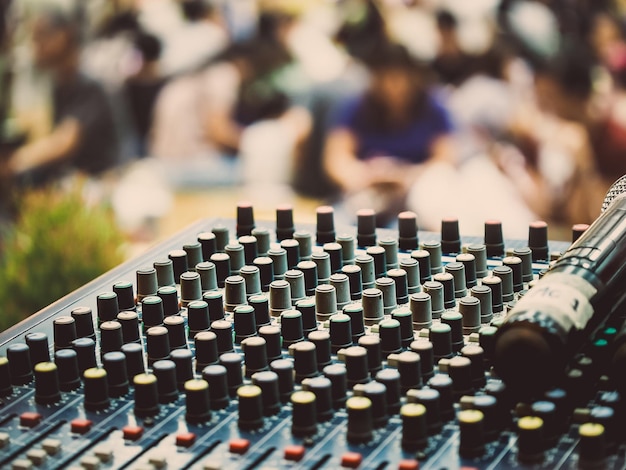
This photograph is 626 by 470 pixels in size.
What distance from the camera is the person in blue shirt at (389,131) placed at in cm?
423

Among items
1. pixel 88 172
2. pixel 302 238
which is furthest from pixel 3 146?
pixel 302 238

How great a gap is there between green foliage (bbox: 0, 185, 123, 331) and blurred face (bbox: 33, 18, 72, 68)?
126cm

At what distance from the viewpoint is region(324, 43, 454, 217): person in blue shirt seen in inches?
167

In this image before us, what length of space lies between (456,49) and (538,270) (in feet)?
8.55

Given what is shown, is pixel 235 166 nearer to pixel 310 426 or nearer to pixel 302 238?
pixel 302 238

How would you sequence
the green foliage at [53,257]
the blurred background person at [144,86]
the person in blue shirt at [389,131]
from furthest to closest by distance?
the blurred background person at [144,86], the person in blue shirt at [389,131], the green foliage at [53,257]

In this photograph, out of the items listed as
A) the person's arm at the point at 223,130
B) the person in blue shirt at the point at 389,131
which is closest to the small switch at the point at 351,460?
the person in blue shirt at the point at 389,131

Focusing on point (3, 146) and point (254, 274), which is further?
point (3, 146)

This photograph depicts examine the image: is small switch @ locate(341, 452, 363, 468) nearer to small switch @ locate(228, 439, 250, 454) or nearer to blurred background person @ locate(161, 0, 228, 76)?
small switch @ locate(228, 439, 250, 454)

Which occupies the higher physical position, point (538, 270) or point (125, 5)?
point (125, 5)

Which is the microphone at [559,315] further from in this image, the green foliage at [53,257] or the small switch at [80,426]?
the green foliage at [53,257]

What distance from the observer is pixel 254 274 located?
5.41 feet

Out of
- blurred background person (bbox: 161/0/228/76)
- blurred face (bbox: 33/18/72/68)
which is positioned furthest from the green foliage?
blurred face (bbox: 33/18/72/68)

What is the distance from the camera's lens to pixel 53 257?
3885 mm
